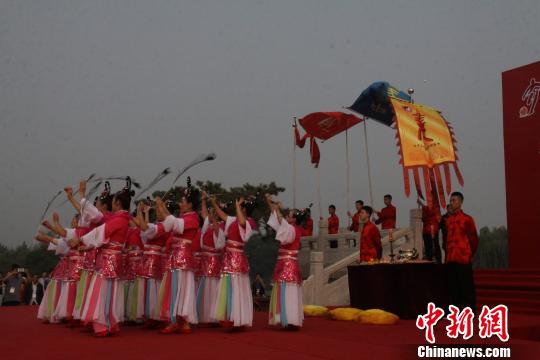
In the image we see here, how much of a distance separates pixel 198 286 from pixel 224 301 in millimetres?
730

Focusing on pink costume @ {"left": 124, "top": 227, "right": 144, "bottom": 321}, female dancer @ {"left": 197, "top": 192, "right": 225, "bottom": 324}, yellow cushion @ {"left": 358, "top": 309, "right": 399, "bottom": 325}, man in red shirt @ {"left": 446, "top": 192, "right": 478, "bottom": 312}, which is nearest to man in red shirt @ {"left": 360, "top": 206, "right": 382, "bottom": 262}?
yellow cushion @ {"left": 358, "top": 309, "right": 399, "bottom": 325}

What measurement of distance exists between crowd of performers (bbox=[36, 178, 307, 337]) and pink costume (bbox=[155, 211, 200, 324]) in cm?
1

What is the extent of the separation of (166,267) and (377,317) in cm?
278

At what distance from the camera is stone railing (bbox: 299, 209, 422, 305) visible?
32.7 feet

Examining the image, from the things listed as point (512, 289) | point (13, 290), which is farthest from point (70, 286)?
point (512, 289)

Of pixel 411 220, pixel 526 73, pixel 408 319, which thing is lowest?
pixel 408 319

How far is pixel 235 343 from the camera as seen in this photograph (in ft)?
17.2

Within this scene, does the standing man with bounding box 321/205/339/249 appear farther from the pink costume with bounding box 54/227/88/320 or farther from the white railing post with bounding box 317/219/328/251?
the pink costume with bounding box 54/227/88/320

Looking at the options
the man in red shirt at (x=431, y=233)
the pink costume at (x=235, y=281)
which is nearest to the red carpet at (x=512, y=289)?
the man in red shirt at (x=431, y=233)

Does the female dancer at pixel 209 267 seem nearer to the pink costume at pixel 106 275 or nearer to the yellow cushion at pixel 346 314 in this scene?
the pink costume at pixel 106 275

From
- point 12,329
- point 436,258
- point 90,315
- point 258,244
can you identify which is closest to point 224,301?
point 90,315

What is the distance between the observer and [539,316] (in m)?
7.71

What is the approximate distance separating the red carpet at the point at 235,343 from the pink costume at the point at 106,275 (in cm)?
21

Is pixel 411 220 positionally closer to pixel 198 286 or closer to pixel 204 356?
pixel 198 286
